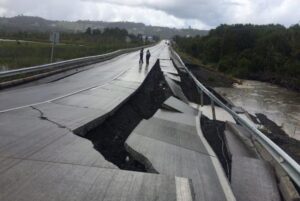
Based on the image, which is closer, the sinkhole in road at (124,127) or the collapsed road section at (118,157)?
the collapsed road section at (118,157)

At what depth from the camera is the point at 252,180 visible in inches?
359

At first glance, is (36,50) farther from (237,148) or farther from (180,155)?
(180,155)

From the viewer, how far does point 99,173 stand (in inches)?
280

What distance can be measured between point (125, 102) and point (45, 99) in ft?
11.3

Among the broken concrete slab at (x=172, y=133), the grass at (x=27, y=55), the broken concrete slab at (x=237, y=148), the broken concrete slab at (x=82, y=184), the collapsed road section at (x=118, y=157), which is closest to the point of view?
the broken concrete slab at (x=82, y=184)

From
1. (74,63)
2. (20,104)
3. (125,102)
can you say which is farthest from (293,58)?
(20,104)

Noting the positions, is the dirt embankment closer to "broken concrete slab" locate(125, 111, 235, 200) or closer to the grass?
"broken concrete slab" locate(125, 111, 235, 200)

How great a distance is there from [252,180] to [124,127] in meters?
5.59

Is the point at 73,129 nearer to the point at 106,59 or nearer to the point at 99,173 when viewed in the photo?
the point at 99,173

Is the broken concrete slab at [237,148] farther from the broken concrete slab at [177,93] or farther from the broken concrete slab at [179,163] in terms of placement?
the broken concrete slab at [177,93]

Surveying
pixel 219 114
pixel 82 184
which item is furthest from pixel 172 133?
pixel 219 114

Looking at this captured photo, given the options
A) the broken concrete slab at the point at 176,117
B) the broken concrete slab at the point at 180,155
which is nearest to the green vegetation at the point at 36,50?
the broken concrete slab at the point at 176,117

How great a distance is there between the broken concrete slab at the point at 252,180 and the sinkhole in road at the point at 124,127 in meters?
1.92

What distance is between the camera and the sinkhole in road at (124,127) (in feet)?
30.8
